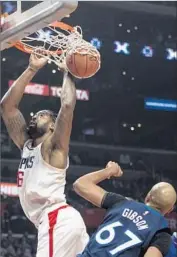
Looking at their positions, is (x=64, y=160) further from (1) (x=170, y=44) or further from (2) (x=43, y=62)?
(1) (x=170, y=44)

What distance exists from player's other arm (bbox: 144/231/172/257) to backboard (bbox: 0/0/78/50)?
1.47 metres

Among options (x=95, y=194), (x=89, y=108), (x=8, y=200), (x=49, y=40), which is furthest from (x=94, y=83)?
(x=95, y=194)

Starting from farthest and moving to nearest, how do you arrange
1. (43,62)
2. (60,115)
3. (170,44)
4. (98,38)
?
(170,44), (98,38), (43,62), (60,115)

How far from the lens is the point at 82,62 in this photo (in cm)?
374

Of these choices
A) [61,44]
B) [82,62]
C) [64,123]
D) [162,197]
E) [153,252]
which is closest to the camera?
[153,252]

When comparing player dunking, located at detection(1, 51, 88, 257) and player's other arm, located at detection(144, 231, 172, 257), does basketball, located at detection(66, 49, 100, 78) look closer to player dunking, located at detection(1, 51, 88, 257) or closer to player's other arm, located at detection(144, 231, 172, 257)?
player dunking, located at detection(1, 51, 88, 257)

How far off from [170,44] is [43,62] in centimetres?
985

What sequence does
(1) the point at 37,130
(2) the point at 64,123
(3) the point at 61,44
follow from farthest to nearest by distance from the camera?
(3) the point at 61,44
(1) the point at 37,130
(2) the point at 64,123

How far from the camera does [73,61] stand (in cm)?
373

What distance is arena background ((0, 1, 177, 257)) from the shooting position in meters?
12.5

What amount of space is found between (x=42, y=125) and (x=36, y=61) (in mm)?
496

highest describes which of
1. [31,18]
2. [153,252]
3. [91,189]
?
[31,18]

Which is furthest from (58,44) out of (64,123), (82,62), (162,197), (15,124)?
(162,197)

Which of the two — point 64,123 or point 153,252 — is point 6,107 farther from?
point 153,252
